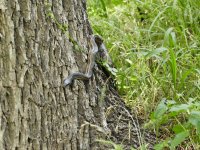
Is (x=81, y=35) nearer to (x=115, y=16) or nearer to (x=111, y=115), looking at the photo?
(x=111, y=115)

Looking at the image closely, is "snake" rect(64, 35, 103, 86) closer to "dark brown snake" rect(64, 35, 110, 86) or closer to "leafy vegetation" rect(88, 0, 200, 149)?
"dark brown snake" rect(64, 35, 110, 86)

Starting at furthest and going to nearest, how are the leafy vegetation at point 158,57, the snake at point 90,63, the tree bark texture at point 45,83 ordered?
the leafy vegetation at point 158,57, the snake at point 90,63, the tree bark texture at point 45,83

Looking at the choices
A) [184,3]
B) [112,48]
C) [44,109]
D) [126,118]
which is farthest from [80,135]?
[184,3]

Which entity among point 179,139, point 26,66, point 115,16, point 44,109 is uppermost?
point 115,16

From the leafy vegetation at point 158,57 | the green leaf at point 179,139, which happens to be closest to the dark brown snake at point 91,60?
the leafy vegetation at point 158,57

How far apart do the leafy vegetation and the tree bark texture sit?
340mm

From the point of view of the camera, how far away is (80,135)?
226cm

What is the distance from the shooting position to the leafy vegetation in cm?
246

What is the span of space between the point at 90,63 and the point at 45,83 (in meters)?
0.32

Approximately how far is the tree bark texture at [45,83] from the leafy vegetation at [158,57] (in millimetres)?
340

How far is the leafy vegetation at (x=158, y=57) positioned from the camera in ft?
8.07

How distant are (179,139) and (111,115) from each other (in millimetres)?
490

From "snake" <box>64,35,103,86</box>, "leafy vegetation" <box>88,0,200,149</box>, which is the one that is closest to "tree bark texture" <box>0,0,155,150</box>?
"snake" <box>64,35,103,86</box>

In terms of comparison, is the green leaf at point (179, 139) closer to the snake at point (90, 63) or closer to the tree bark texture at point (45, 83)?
the tree bark texture at point (45, 83)
